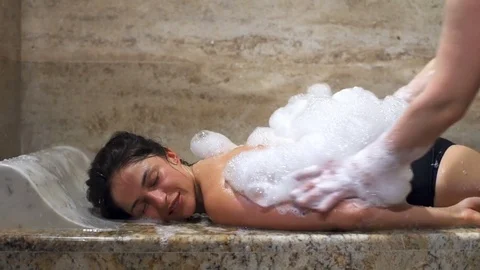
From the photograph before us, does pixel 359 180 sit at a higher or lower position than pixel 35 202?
higher

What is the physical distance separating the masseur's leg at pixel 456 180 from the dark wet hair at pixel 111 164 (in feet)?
2.35

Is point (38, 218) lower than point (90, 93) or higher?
lower

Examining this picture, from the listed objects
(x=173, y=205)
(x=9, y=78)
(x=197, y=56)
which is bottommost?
(x=173, y=205)

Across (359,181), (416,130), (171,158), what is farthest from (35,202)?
(416,130)

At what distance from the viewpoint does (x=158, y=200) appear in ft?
4.72

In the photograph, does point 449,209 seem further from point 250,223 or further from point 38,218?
point 38,218

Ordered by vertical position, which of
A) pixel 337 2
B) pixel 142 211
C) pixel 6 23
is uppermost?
pixel 337 2

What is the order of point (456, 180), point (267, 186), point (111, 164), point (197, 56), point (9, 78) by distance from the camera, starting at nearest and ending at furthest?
1. point (267, 186)
2. point (456, 180)
3. point (111, 164)
4. point (9, 78)
5. point (197, 56)

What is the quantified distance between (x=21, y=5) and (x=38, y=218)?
104 cm

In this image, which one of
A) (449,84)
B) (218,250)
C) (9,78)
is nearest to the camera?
(449,84)

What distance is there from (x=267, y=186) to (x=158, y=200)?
308 millimetres

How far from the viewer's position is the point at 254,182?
1306mm

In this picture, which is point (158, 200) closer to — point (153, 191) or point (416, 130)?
point (153, 191)

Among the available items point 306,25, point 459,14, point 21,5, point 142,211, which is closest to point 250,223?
point 142,211
